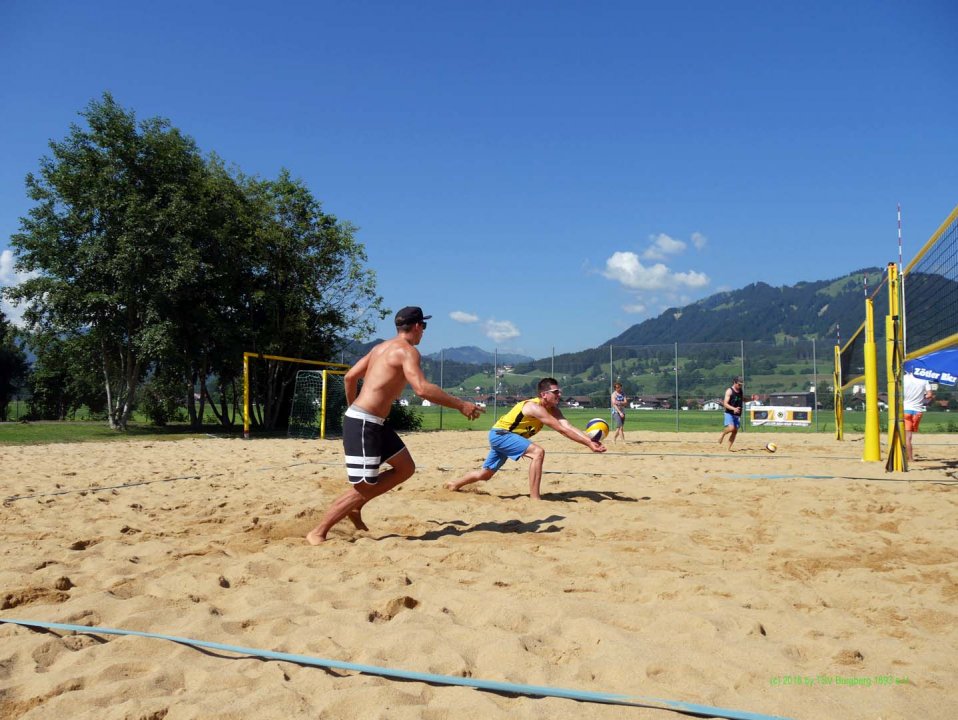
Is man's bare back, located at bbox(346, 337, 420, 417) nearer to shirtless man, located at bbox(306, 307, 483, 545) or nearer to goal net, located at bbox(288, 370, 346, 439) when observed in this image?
shirtless man, located at bbox(306, 307, 483, 545)

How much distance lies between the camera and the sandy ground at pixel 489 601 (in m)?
2.17

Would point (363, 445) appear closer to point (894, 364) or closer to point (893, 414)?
point (893, 414)

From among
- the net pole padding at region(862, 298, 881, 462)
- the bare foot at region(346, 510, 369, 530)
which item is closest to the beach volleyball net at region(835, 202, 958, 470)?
→ the net pole padding at region(862, 298, 881, 462)

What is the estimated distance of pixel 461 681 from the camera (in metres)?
2.22

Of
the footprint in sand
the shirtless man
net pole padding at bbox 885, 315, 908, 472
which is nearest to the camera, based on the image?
the footprint in sand

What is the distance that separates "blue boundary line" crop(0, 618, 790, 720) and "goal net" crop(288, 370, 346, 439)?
1632cm

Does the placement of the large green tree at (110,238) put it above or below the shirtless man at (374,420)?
above

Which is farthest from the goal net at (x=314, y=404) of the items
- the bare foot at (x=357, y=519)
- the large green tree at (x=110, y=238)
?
the bare foot at (x=357, y=519)

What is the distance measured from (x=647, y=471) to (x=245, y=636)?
21.9 feet

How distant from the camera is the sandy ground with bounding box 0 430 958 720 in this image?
7.13 feet

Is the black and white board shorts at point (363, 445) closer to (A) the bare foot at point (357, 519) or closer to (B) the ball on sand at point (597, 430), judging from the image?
(A) the bare foot at point (357, 519)

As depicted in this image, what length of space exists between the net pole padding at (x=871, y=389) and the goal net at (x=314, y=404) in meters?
13.3

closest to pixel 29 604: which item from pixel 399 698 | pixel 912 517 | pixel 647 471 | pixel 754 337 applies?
pixel 399 698

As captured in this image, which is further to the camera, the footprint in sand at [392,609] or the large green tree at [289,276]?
the large green tree at [289,276]
